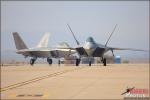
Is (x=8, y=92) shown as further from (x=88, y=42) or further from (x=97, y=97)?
(x=88, y=42)

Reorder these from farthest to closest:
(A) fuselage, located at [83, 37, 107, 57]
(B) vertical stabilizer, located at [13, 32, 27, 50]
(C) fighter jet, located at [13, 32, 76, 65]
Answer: (B) vertical stabilizer, located at [13, 32, 27, 50]
(C) fighter jet, located at [13, 32, 76, 65]
(A) fuselage, located at [83, 37, 107, 57]

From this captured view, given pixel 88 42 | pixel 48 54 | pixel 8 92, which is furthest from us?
pixel 48 54

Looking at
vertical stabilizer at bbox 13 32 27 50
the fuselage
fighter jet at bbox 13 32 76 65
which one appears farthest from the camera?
vertical stabilizer at bbox 13 32 27 50

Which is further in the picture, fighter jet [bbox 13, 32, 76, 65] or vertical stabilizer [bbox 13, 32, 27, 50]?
vertical stabilizer [bbox 13, 32, 27, 50]

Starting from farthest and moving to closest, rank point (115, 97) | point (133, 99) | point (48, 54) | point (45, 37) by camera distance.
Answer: point (45, 37), point (48, 54), point (115, 97), point (133, 99)

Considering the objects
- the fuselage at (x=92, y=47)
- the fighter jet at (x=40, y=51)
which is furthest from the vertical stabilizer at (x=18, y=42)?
the fuselage at (x=92, y=47)

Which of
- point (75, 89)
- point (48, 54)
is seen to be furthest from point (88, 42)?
point (75, 89)

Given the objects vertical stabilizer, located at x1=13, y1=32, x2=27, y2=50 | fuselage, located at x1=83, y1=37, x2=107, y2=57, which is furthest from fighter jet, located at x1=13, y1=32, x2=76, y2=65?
fuselage, located at x1=83, y1=37, x2=107, y2=57

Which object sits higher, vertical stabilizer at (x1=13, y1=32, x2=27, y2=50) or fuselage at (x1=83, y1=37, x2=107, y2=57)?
vertical stabilizer at (x1=13, y1=32, x2=27, y2=50)

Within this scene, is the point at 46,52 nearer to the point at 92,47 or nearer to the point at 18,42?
the point at 18,42

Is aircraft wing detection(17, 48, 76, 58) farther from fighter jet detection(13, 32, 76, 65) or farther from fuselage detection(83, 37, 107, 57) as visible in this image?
fuselage detection(83, 37, 107, 57)

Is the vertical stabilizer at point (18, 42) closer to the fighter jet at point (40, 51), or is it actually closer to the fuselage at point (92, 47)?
the fighter jet at point (40, 51)

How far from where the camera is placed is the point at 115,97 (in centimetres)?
1000

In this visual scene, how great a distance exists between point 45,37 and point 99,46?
26260 millimetres
